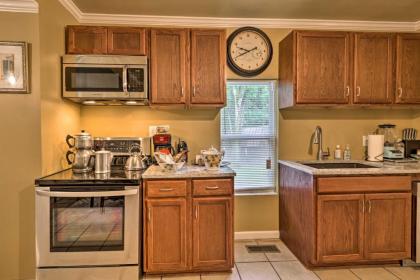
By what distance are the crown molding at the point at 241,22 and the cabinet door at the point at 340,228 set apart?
2005 millimetres

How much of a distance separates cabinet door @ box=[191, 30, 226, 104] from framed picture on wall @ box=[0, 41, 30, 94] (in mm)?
1442

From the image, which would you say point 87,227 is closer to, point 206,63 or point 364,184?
point 206,63

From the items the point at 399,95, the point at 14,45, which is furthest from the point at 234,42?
the point at 14,45

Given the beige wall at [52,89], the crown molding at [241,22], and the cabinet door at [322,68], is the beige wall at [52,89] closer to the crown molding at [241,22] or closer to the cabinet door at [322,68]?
the crown molding at [241,22]

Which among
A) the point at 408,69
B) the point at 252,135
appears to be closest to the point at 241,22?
the point at 252,135

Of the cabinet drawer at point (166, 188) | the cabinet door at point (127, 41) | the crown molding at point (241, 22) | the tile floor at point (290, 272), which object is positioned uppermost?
the crown molding at point (241, 22)

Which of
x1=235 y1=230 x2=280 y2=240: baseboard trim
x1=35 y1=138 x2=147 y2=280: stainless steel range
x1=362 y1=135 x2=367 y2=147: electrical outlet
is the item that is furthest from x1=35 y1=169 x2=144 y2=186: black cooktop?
x1=362 y1=135 x2=367 y2=147: electrical outlet

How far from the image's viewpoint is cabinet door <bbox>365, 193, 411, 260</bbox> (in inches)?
106

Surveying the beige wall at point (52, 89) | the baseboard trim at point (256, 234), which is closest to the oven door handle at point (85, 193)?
the beige wall at point (52, 89)

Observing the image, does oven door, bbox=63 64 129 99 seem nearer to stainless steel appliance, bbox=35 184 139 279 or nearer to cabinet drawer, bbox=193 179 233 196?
stainless steel appliance, bbox=35 184 139 279

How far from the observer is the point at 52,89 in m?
2.52

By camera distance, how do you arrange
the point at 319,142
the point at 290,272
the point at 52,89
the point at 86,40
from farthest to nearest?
the point at 319,142
the point at 86,40
the point at 290,272
the point at 52,89

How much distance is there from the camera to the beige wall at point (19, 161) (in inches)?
91.6

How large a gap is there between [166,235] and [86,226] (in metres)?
0.66
